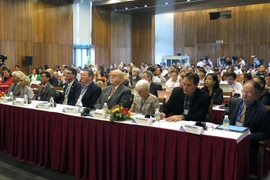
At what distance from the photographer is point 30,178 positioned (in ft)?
13.6

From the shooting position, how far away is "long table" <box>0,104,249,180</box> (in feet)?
9.87

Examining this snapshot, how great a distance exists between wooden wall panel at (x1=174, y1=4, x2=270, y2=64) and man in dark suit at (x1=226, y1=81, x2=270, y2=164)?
19.5 metres

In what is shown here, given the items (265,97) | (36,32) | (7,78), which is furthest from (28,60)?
(265,97)

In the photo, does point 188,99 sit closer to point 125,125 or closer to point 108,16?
point 125,125

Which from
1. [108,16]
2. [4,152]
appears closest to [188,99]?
[4,152]

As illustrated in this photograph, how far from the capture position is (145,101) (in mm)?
4480

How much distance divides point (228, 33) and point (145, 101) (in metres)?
19.8

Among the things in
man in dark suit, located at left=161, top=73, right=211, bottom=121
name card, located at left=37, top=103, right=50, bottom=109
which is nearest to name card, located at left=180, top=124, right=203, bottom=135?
man in dark suit, located at left=161, top=73, right=211, bottom=121

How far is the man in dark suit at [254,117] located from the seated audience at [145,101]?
116 centimetres

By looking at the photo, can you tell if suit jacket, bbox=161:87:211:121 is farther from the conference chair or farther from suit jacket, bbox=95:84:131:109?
the conference chair

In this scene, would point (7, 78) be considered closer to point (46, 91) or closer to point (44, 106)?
point (46, 91)

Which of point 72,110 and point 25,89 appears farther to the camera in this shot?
point 25,89

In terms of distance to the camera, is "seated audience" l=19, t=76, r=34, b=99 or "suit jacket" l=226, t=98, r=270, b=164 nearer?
"suit jacket" l=226, t=98, r=270, b=164

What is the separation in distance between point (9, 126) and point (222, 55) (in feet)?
65.5
